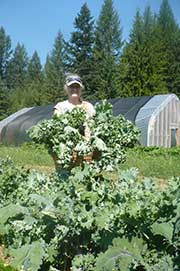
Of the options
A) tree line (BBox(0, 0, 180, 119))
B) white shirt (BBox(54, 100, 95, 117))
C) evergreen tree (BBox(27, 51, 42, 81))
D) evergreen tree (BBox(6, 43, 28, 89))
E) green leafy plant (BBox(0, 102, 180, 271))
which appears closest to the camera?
green leafy plant (BBox(0, 102, 180, 271))

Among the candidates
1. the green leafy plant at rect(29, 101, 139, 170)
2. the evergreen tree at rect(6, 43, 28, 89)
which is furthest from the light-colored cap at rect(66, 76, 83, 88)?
the evergreen tree at rect(6, 43, 28, 89)

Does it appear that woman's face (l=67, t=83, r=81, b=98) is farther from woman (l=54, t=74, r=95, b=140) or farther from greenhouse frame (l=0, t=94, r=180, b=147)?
greenhouse frame (l=0, t=94, r=180, b=147)

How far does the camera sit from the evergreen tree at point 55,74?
130 ft

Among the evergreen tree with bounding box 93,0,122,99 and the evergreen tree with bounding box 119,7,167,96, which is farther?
the evergreen tree with bounding box 93,0,122,99

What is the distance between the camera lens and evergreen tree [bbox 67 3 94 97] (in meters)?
42.0

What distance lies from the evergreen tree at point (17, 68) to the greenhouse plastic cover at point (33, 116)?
3579 centimetres

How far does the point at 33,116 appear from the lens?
2430 centimetres

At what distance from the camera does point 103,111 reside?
4.06 metres

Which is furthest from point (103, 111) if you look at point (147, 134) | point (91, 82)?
point (91, 82)

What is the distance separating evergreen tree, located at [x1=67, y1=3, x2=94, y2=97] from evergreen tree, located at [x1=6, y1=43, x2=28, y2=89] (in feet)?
59.2

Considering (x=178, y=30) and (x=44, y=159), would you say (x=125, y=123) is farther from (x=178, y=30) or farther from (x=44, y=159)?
(x=178, y=30)

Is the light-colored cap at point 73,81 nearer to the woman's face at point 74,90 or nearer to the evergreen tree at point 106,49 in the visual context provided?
the woman's face at point 74,90

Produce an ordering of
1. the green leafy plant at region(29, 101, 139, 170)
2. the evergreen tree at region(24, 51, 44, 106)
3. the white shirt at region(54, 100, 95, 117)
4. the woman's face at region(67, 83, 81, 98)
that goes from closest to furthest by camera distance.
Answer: the green leafy plant at region(29, 101, 139, 170) < the white shirt at region(54, 100, 95, 117) < the woman's face at region(67, 83, 81, 98) < the evergreen tree at region(24, 51, 44, 106)

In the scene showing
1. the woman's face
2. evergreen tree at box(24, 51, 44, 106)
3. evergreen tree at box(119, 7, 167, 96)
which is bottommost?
the woman's face
